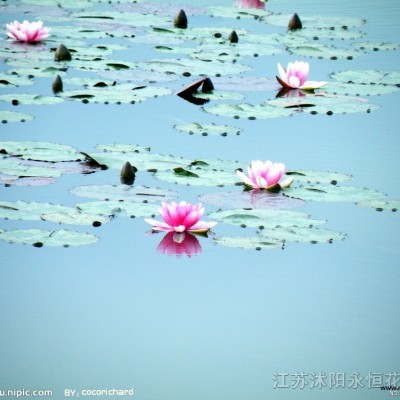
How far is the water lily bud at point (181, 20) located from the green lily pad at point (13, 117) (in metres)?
2.02

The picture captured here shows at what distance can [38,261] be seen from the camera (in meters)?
3.38

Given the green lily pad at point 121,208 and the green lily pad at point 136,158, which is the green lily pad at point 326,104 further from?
the green lily pad at point 121,208

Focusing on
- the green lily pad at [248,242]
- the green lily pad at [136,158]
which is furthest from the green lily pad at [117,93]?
the green lily pad at [248,242]

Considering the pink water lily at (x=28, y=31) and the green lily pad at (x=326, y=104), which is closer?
the green lily pad at (x=326, y=104)

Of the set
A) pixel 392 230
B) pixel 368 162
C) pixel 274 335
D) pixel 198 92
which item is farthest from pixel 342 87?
pixel 274 335

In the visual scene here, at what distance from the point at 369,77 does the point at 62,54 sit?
4.94 feet

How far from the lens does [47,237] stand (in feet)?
11.6

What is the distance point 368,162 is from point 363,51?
6.61ft

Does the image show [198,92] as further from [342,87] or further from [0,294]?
[0,294]

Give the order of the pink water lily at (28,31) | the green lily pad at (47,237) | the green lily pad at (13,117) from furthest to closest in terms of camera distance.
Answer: the pink water lily at (28,31)
the green lily pad at (13,117)
the green lily pad at (47,237)

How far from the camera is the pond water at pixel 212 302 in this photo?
9.15 feet

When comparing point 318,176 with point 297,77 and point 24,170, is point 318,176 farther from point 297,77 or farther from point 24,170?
point 297,77

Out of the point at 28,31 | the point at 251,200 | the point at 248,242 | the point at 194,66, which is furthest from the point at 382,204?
the point at 28,31

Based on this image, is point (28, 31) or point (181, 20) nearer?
point (28, 31)
